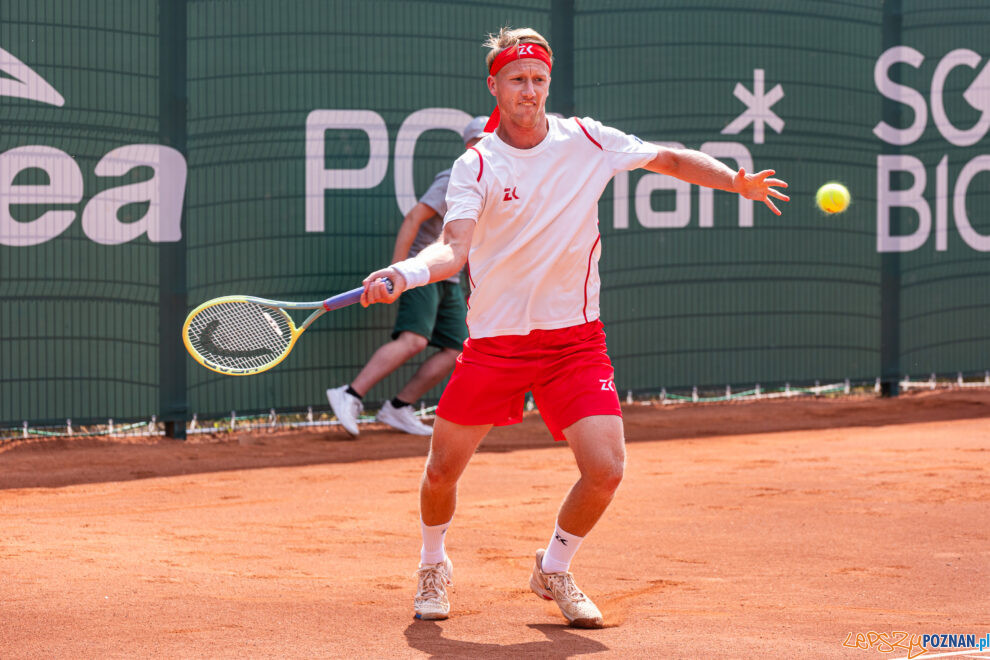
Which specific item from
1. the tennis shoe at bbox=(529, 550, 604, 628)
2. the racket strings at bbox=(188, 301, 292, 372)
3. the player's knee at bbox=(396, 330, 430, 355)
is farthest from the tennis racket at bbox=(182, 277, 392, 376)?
the player's knee at bbox=(396, 330, 430, 355)

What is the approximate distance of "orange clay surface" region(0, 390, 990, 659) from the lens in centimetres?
414

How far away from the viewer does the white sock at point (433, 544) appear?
452 centimetres

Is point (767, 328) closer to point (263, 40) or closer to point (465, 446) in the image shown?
Result: point (263, 40)

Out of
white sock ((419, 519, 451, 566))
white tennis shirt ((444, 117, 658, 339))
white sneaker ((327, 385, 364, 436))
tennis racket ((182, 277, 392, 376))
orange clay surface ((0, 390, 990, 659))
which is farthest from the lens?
white sneaker ((327, 385, 364, 436))

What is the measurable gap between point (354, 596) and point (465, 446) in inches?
31.9

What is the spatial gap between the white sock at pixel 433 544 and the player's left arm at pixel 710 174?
1.48 meters

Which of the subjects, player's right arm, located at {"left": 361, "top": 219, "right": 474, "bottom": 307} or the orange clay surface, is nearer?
player's right arm, located at {"left": 361, "top": 219, "right": 474, "bottom": 307}

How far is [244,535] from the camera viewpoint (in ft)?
19.2

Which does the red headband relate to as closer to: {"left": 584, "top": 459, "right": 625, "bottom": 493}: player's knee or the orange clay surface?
{"left": 584, "top": 459, "right": 625, "bottom": 493}: player's knee

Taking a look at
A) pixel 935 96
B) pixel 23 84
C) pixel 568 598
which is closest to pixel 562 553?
pixel 568 598

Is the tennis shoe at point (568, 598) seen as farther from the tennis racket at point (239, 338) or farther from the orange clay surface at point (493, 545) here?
the tennis racket at point (239, 338)

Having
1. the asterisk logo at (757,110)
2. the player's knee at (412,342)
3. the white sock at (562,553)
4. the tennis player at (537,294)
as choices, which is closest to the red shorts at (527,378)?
the tennis player at (537,294)

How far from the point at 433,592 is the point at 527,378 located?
0.82m

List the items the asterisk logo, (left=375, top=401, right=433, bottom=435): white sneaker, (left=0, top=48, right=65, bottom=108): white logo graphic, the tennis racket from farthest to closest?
the asterisk logo < (left=375, top=401, right=433, bottom=435): white sneaker < (left=0, top=48, right=65, bottom=108): white logo graphic < the tennis racket
